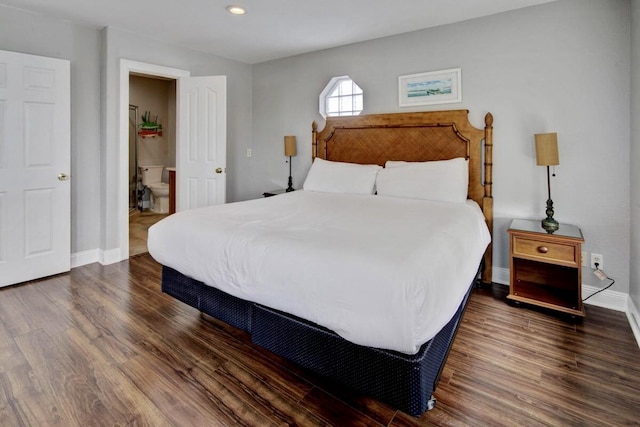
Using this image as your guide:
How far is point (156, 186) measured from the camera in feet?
20.5

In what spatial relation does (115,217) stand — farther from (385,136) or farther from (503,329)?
(503,329)

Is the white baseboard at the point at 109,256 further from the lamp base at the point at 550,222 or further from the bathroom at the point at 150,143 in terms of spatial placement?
the lamp base at the point at 550,222

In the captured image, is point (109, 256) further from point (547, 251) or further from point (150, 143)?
point (547, 251)

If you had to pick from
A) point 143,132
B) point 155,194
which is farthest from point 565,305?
point 143,132

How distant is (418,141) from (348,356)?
8.22 ft

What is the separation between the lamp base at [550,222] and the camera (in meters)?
2.53

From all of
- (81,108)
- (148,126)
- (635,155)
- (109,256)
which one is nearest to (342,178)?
(635,155)

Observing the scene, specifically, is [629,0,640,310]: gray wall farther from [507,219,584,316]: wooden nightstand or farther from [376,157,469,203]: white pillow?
[376,157,469,203]: white pillow

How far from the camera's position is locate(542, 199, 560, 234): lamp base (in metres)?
2.53

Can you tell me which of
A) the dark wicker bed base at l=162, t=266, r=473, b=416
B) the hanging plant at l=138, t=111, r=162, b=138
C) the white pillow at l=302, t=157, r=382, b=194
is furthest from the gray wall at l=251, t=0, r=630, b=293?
the hanging plant at l=138, t=111, r=162, b=138

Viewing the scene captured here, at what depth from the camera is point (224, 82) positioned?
4059 mm

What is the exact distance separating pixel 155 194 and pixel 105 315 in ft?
13.9

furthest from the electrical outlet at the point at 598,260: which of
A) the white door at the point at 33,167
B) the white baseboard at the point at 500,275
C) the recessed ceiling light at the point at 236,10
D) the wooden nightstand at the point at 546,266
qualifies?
the white door at the point at 33,167

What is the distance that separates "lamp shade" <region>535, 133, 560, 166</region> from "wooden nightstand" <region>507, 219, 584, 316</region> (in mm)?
512
